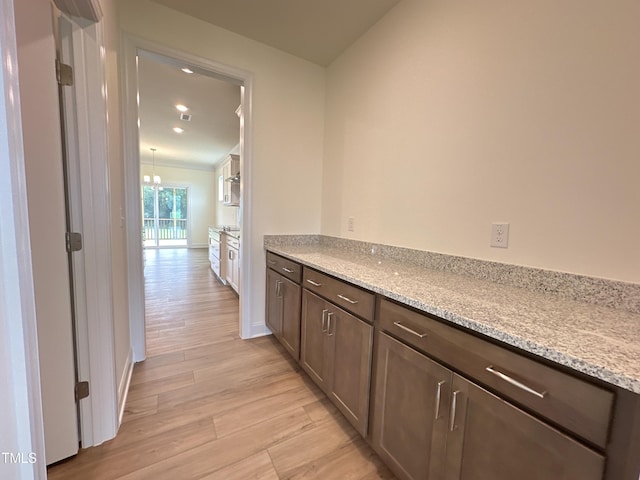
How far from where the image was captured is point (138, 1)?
73.4 inches

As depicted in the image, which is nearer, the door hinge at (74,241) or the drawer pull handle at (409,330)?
the drawer pull handle at (409,330)

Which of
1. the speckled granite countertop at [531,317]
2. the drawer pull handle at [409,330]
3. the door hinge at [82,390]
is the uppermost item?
the speckled granite countertop at [531,317]

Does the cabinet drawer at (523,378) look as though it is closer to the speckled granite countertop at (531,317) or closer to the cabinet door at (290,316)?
the speckled granite countertop at (531,317)

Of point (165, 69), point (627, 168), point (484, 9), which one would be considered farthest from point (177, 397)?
point (165, 69)

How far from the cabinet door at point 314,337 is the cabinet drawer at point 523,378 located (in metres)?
0.71

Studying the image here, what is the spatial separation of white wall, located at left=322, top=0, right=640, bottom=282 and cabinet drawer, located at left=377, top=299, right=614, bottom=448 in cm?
64

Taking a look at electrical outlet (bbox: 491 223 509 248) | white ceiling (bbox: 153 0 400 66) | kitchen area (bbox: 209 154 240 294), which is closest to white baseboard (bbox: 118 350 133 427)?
kitchen area (bbox: 209 154 240 294)

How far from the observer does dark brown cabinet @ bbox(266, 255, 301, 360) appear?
6.43 ft

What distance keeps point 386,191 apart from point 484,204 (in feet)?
2.38

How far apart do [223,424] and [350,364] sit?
811 millimetres

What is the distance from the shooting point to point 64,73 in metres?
1.13

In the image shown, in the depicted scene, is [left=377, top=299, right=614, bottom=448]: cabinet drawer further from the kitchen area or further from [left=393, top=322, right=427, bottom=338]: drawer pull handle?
the kitchen area

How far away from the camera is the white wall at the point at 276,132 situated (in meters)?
2.20

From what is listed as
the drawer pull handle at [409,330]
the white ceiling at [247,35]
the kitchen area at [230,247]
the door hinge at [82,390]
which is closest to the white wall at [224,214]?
the kitchen area at [230,247]
